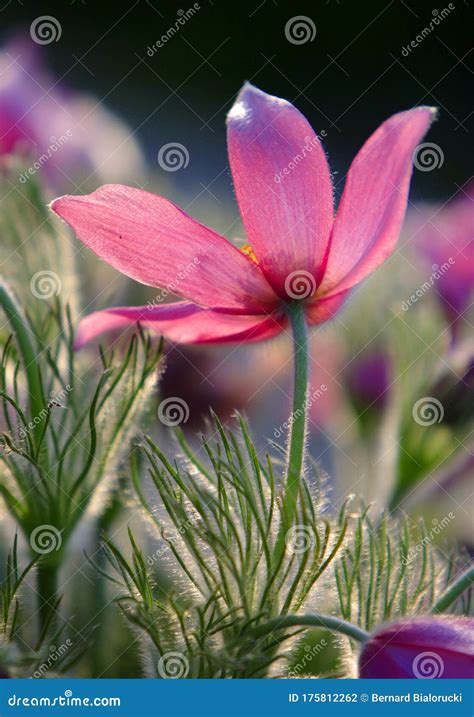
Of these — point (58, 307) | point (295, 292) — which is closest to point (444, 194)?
point (295, 292)

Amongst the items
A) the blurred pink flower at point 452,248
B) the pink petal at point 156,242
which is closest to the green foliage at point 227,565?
the pink petal at point 156,242

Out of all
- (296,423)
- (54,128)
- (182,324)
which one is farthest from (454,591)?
(54,128)

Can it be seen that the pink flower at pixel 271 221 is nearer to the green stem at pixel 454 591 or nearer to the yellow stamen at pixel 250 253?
the yellow stamen at pixel 250 253

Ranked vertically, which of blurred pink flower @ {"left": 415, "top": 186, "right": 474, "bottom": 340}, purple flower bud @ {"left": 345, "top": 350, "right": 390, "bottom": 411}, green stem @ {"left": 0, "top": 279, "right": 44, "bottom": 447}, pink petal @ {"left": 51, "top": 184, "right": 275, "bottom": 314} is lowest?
green stem @ {"left": 0, "top": 279, "right": 44, "bottom": 447}

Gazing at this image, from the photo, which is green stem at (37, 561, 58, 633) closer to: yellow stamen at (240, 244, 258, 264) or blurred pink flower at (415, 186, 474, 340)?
yellow stamen at (240, 244, 258, 264)

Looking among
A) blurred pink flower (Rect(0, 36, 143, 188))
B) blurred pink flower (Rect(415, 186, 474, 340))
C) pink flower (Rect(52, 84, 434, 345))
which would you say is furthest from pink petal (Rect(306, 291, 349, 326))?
Result: blurred pink flower (Rect(0, 36, 143, 188))

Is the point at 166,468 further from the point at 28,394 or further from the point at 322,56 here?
the point at 322,56
